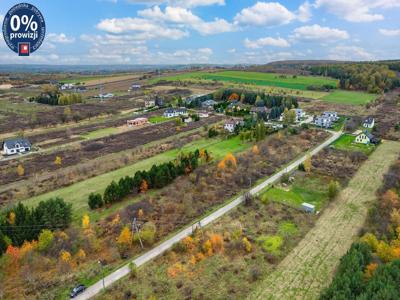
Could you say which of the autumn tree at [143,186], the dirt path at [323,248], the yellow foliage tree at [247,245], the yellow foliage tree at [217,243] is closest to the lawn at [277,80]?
the dirt path at [323,248]

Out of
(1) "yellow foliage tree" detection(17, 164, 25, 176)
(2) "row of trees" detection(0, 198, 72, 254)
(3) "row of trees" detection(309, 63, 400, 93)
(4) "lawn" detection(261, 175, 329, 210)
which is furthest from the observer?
(3) "row of trees" detection(309, 63, 400, 93)

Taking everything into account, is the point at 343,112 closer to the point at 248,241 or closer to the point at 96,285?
the point at 248,241

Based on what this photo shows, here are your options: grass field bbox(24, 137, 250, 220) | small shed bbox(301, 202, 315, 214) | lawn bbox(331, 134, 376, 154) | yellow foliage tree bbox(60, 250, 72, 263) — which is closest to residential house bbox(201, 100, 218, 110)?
grass field bbox(24, 137, 250, 220)

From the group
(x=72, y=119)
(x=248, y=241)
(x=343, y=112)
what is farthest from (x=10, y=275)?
(x=343, y=112)

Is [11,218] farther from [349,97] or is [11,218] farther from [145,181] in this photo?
[349,97]

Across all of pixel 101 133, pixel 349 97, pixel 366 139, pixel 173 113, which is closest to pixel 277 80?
pixel 349 97

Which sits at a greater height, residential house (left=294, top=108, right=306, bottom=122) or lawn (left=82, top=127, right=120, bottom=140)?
residential house (left=294, top=108, right=306, bottom=122)

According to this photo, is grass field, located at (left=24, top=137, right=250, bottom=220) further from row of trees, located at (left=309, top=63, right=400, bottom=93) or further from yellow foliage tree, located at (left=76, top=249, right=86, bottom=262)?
row of trees, located at (left=309, top=63, right=400, bottom=93)

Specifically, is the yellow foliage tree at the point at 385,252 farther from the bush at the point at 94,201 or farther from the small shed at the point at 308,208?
the bush at the point at 94,201
